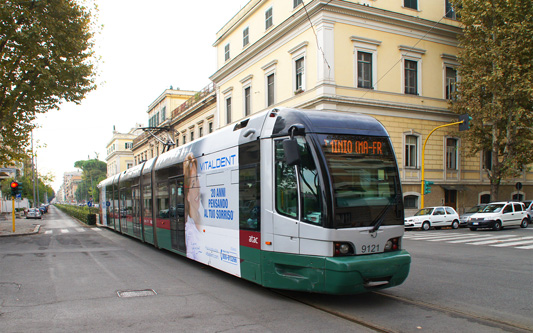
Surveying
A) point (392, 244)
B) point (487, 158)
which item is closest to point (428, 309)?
point (392, 244)

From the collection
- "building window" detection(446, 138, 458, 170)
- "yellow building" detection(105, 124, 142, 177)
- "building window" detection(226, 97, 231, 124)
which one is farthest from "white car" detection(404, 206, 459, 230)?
"yellow building" detection(105, 124, 142, 177)

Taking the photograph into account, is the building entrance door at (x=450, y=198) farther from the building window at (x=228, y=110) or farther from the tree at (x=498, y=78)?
the building window at (x=228, y=110)

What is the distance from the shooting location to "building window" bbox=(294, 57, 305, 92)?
26.5 meters

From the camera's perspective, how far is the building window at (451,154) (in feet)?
98.8

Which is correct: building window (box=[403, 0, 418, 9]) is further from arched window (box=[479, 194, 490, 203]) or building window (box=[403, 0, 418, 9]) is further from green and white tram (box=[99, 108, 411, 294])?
green and white tram (box=[99, 108, 411, 294])

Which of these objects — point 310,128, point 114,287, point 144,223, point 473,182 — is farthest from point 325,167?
point 473,182

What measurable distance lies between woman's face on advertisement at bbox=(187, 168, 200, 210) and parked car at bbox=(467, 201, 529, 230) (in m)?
18.3

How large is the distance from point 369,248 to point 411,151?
23.4 m

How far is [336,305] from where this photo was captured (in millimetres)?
6773

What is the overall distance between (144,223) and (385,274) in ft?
34.7

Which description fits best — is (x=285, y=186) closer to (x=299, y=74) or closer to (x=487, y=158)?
(x=299, y=74)

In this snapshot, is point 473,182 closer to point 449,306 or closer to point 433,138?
point 433,138

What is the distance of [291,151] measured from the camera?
634 centimetres

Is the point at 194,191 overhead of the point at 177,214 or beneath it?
overhead
